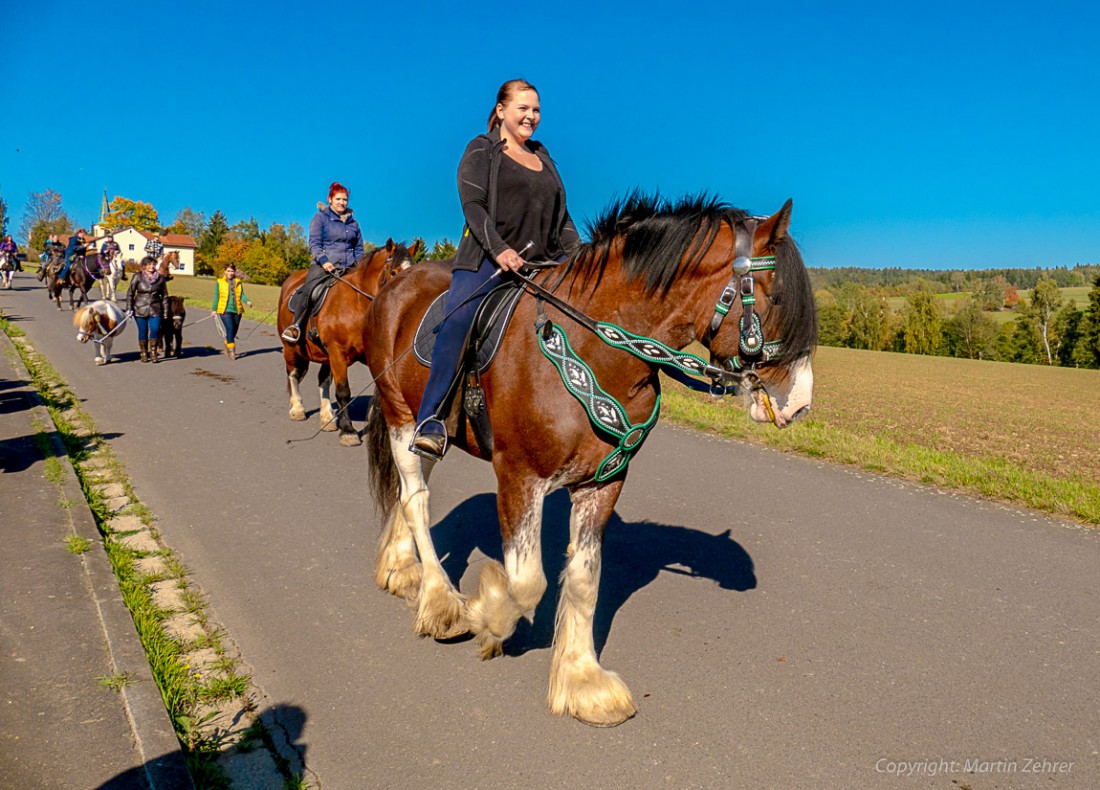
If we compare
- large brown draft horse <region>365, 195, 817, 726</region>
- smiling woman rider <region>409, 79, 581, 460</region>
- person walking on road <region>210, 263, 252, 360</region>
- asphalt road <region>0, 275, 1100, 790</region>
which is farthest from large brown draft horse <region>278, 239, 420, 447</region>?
person walking on road <region>210, 263, 252, 360</region>

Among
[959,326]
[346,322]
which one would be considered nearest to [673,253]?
[346,322]

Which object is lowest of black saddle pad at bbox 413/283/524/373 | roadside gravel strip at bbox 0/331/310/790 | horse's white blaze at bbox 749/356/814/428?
roadside gravel strip at bbox 0/331/310/790

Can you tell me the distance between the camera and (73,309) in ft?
92.7

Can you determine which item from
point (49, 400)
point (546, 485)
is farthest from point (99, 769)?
point (49, 400)

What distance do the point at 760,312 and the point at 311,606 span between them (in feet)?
10.8

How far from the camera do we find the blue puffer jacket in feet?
32.9

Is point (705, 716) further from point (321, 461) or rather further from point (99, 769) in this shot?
point (321, 461)

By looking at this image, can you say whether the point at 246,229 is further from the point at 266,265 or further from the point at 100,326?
the point at 100,326

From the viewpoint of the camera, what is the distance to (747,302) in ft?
10.4

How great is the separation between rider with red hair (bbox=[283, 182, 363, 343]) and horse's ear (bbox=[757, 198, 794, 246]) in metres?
7.62

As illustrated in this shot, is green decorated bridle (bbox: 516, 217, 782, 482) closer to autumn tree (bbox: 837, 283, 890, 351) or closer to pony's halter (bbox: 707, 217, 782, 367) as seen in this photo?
pony's halter (bbox: 707, 217, 782, 367)

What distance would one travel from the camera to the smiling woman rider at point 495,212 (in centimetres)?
392

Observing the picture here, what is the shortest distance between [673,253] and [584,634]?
1860mm

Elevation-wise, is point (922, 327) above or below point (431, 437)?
above
